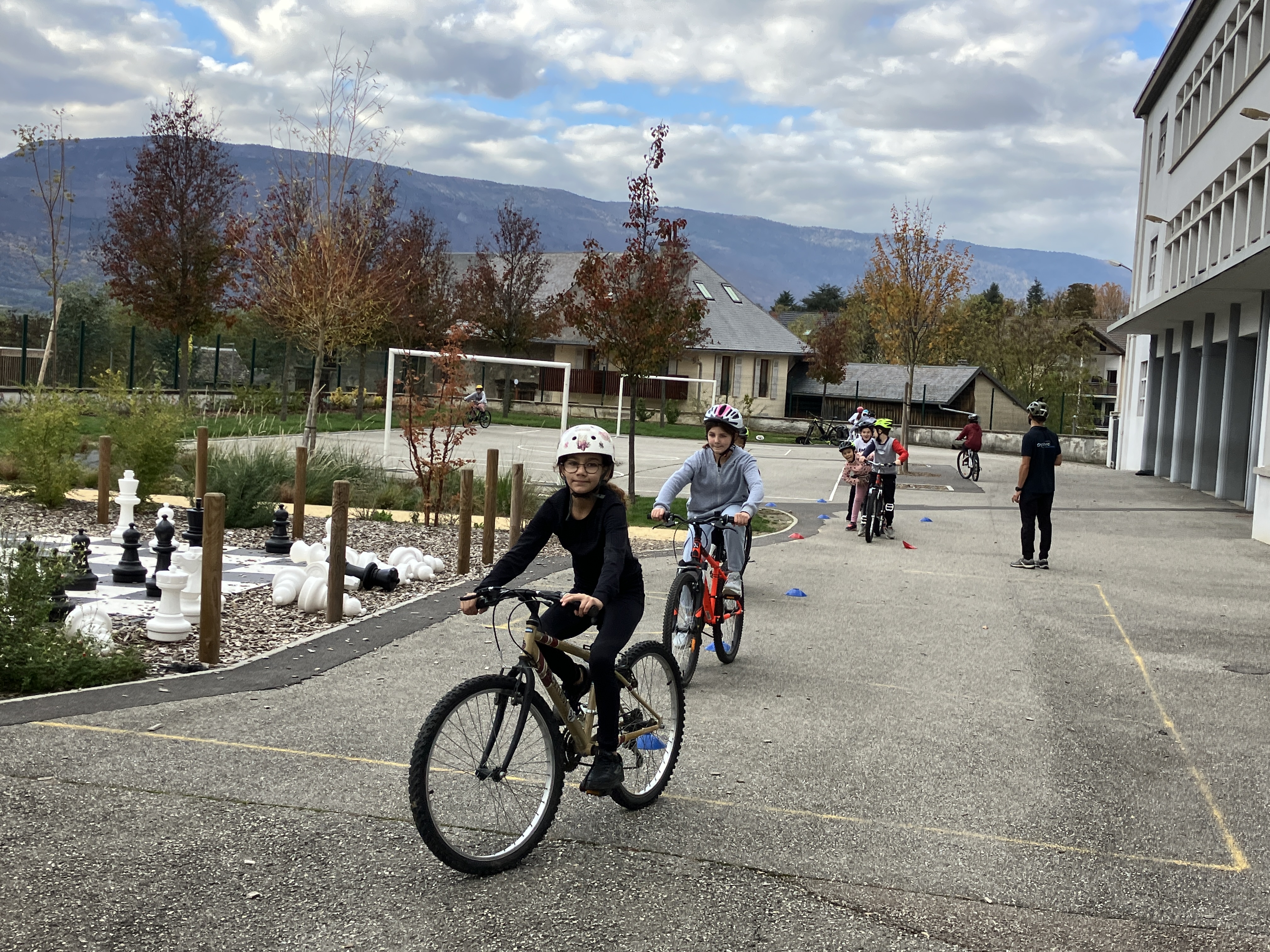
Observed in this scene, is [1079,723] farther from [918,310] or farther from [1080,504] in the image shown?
[918,310]

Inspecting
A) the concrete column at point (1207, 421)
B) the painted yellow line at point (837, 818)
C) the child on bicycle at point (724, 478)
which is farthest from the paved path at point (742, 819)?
the concrete column at point (1207, 421)

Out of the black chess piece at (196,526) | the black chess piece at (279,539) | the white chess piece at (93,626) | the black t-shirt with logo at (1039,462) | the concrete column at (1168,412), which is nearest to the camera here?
the white chess piece at (93,626)

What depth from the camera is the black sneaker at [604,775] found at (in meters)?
5.09

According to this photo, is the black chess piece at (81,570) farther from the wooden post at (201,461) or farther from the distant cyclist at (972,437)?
the distant cyclist at (972,437)

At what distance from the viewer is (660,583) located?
12531 mm

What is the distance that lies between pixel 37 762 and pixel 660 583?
7.41m

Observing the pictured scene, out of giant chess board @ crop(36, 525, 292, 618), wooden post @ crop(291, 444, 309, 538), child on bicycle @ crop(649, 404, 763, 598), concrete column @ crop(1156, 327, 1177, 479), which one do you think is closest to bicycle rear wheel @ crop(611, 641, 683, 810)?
child on bicycle @ crop(649, 404, 763, 598)

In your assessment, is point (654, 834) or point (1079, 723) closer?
point (654, 834)

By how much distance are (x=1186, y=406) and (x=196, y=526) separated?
29396 mm

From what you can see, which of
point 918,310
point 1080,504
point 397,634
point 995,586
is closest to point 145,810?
point 397,634

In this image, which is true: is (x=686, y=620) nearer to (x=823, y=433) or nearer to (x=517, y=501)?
(x=517, y=501)

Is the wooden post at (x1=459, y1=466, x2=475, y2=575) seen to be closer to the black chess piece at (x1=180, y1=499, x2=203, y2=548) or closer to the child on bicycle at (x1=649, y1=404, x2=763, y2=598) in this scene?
the black chess piece at (x1=180, y1=499, x2=203, y2=548)

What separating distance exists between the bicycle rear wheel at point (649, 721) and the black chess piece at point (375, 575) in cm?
557

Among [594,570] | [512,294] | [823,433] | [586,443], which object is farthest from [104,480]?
[823,433]
